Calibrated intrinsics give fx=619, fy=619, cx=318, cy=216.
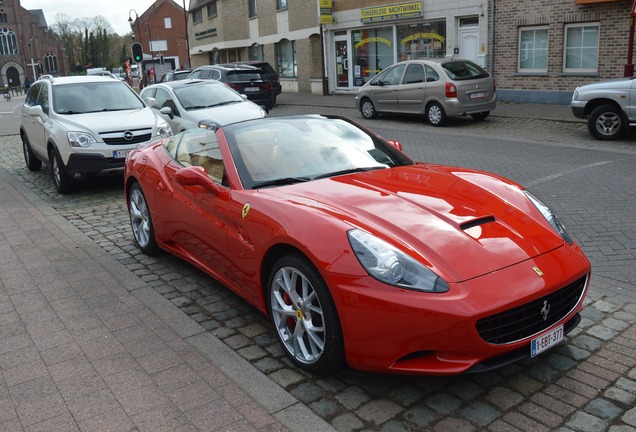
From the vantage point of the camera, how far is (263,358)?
13.1 ft

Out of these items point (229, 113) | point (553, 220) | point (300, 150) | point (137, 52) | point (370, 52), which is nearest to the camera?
point (553, 220)

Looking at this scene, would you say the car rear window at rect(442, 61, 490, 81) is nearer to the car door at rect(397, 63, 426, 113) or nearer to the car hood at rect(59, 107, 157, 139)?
the car door at rect(397, 63, 426, 113)

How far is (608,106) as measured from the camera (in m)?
12.3

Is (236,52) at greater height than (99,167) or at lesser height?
greater

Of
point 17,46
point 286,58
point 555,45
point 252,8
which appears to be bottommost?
point 555,45

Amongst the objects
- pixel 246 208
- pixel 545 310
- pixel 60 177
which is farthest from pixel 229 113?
pixel 545 310

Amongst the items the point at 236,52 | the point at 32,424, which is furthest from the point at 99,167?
the point at 236,52

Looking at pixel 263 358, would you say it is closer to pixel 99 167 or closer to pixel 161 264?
pixel 161 264

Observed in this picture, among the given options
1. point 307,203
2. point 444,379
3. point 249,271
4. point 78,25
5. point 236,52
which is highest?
point 78,25

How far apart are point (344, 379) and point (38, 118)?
8804 millimetres

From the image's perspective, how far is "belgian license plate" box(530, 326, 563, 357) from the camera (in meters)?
3.28

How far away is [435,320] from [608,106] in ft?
36.0

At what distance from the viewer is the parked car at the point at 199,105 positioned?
12.5 metres

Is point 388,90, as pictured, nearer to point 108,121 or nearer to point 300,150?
point 108,121
